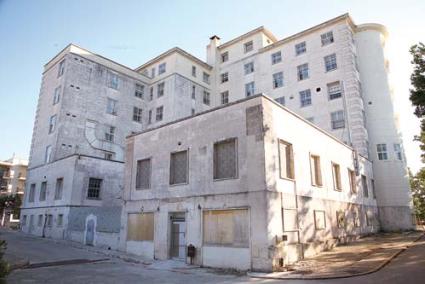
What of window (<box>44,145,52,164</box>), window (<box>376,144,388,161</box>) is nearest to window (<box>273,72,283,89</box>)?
window (<box>376,144,388,161</box>)

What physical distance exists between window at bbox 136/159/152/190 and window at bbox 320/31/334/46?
24.3 m

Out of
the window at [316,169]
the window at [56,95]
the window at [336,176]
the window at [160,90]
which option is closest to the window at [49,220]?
the window at [56,95]

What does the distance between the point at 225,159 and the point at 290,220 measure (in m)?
4.18

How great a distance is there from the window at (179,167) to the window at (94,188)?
43.0ft

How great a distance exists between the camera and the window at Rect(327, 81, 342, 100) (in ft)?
98.9

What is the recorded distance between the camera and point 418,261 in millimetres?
12031

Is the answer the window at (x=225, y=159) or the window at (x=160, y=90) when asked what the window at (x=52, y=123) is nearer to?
the window at (x=160, y=90)

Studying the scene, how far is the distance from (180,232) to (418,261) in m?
10.5

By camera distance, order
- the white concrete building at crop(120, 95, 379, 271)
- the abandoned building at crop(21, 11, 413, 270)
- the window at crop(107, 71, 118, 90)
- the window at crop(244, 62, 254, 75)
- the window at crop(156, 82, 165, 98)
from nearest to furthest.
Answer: the white concrete building at crop(120, 95, 379, 271) → the abandoned building at crop(21, 11, 413, 270) → the window at crop(107, 71, 118, 90) → the window at crop(244, 62, 254, 75) → the window at crop(156, 82, 165, 98)

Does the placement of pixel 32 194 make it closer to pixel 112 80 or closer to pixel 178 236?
pixel 112 80

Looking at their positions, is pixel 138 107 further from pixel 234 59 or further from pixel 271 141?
pixel 271 141

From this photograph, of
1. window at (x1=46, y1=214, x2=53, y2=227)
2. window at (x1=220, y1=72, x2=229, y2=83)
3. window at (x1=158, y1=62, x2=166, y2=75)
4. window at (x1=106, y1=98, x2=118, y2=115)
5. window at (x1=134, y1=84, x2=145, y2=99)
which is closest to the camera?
window at (x1=46, y1=214, x2=53, y2=227)

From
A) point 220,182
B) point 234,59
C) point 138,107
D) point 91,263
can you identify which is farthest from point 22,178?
point 220,182

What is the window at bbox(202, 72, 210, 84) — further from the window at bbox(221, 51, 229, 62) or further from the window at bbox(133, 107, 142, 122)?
the window at bbox(133, 107, 142, 122)
